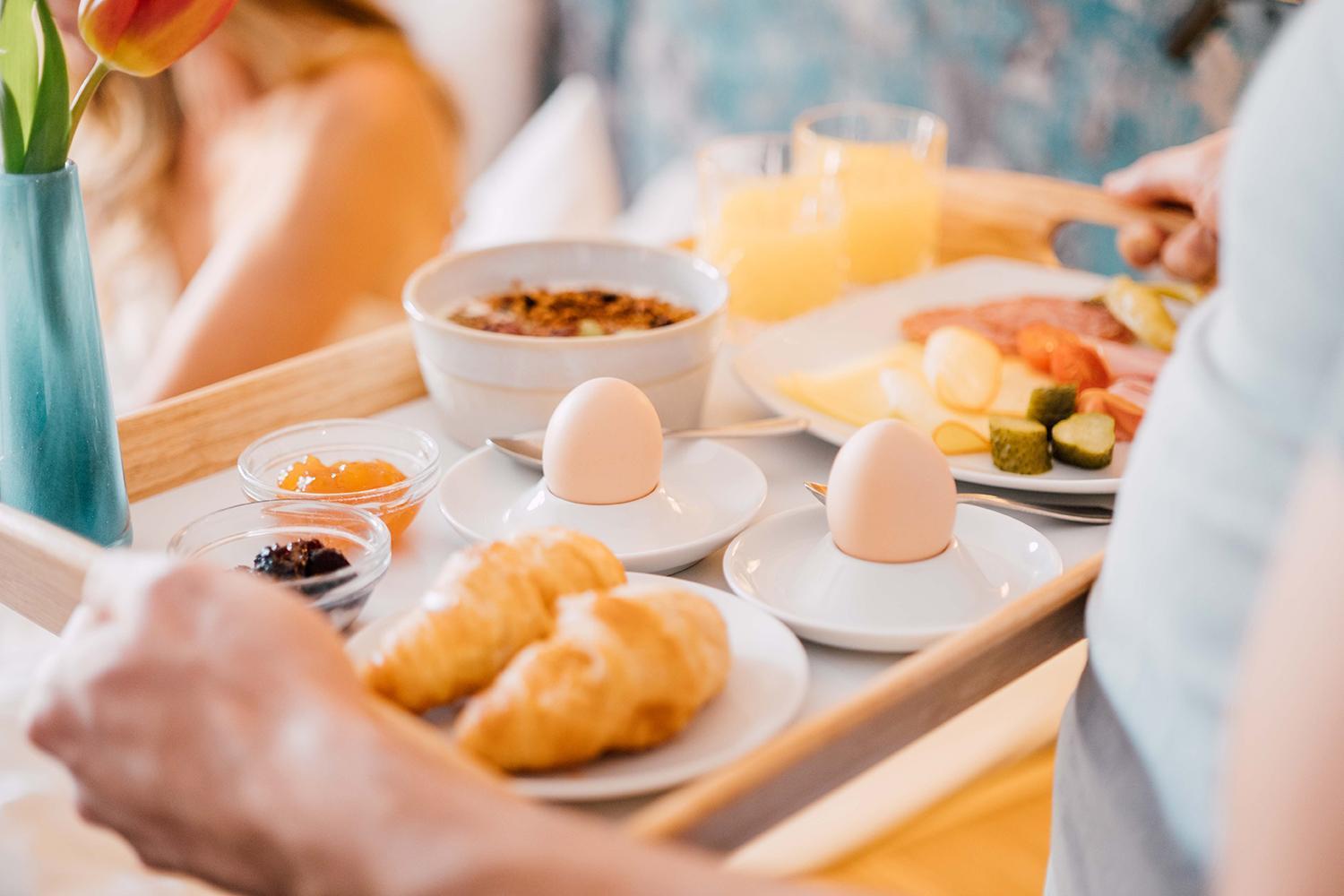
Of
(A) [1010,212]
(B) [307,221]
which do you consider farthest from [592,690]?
(B) [307,221]

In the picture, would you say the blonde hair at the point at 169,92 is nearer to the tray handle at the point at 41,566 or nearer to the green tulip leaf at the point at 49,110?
the green tulip leaf at the point at 49,110

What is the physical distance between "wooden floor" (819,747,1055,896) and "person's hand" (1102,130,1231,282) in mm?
521

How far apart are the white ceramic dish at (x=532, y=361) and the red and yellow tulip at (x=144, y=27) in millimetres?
270

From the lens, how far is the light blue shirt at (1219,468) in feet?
1.52

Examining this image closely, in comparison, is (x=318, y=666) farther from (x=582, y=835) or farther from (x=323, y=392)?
(x=323, y=392)

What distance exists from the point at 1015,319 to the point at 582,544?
0.64m

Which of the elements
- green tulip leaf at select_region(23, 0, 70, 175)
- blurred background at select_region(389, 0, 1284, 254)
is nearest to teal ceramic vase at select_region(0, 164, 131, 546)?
green tulip leaf at select_region(23, 0, 70, 175)

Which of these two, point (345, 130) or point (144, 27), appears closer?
point (144, 27)

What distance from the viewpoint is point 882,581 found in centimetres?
70

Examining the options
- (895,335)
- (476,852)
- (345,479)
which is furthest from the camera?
(895,335)

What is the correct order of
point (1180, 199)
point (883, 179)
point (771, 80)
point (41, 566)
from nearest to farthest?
point (41, 566) → point (1180, 199) → point (883, 179) → point (771, 80)

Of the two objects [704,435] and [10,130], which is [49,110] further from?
[704,435]

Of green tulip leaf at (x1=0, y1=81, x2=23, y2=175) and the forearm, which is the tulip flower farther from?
the forearm

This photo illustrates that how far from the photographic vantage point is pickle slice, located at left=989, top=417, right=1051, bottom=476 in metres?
0.89
